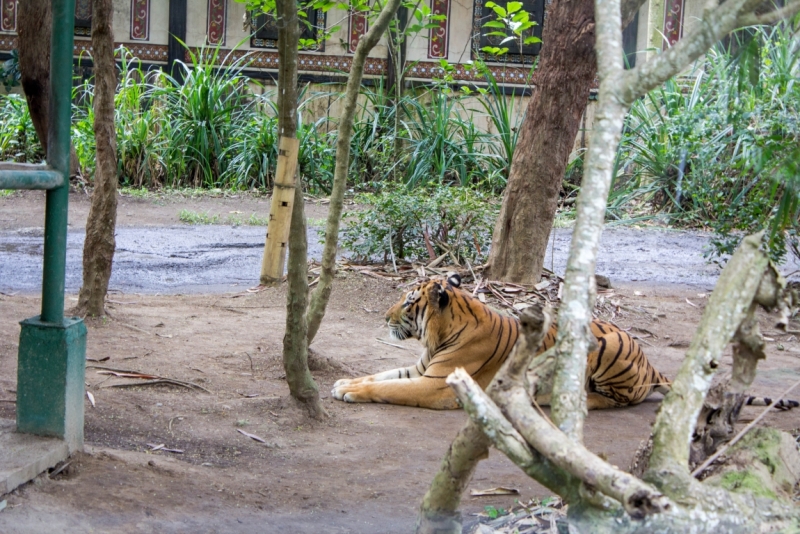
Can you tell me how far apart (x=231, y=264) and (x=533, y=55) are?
354 inches

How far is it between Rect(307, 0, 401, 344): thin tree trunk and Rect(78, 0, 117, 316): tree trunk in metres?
1.64

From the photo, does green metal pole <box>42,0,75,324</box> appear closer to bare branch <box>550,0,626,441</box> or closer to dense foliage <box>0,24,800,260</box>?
bare branch <box>550,0,626,441</box>

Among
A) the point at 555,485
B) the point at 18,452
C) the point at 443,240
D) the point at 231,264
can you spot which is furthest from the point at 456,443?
the point at 231,264

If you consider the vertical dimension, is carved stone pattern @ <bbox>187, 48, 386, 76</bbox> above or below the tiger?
above

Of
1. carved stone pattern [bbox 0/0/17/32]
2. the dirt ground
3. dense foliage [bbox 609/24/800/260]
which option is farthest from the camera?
carved stone pattern [bbox 0/0/17/32]

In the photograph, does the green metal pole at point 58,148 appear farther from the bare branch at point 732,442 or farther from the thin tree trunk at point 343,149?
the bare branch at point 732,442

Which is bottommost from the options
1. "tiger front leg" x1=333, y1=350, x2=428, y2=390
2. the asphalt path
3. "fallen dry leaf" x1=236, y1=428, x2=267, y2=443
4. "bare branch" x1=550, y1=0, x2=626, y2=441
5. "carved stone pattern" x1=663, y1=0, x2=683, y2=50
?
"fallen dry leaf" x1=236, y1=428, x2=267, y2=443

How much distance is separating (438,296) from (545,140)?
2.35 metres

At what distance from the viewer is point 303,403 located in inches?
177

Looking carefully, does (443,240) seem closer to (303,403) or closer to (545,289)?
(545,289)

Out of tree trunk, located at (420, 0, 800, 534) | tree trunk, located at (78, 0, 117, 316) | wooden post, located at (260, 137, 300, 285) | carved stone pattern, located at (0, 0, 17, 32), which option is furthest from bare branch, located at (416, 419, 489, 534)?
carved stone pattern, located at (0, 0, 17, 32)

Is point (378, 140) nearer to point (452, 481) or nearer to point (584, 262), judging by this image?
point (452, 481)

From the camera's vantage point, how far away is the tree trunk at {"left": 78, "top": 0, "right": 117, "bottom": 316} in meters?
5.63

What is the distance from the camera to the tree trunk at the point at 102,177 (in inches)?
222
